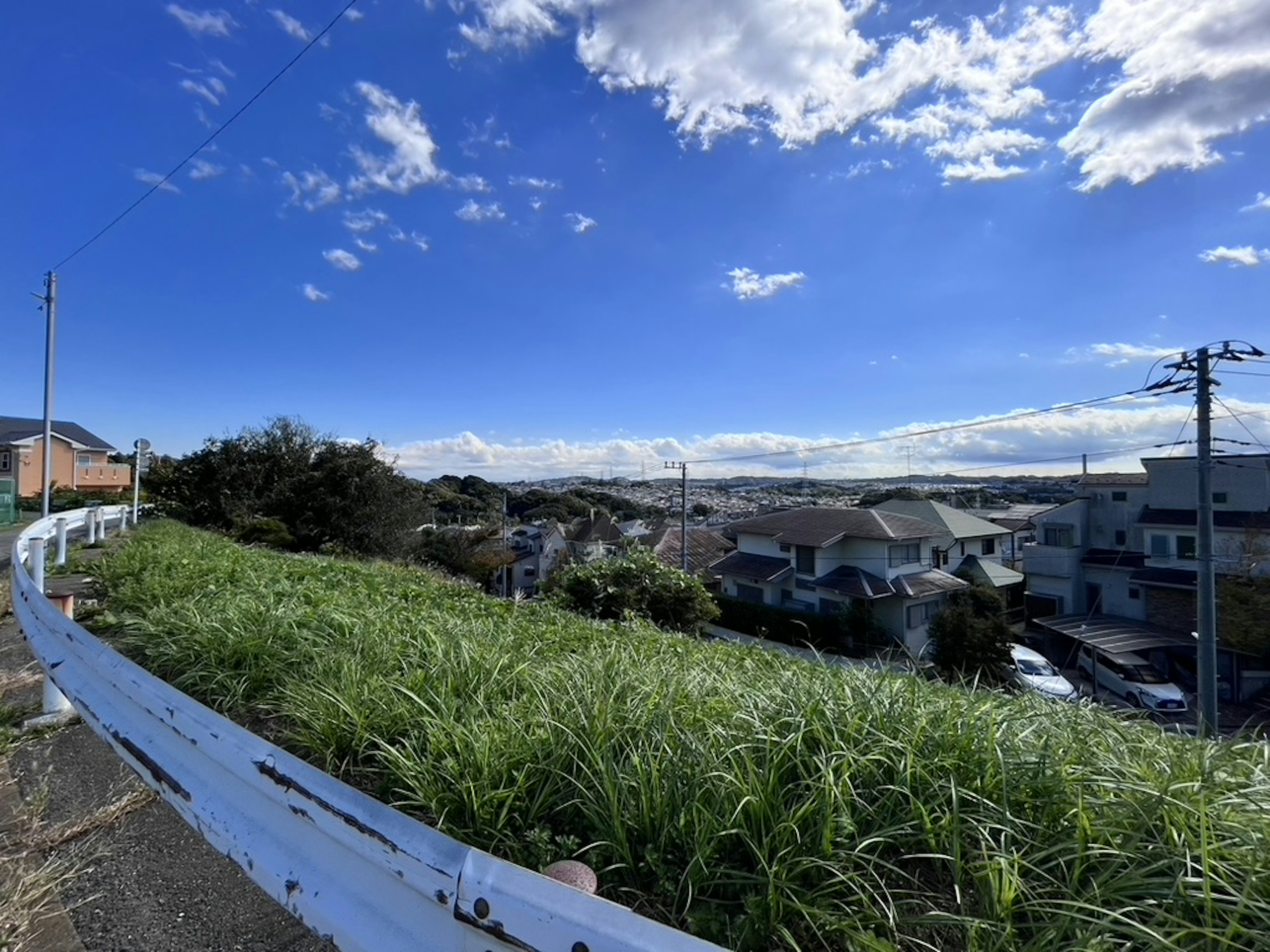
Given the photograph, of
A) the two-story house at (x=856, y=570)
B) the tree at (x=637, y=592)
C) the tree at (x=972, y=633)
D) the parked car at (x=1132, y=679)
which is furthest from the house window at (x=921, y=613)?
the tree at (x=637, y=592)

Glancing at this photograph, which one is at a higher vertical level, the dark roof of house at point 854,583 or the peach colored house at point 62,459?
the peach colored house at point 62,459

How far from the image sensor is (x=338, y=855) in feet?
3.76

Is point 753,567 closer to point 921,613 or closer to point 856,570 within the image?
point 856,570

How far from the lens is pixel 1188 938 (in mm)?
1103

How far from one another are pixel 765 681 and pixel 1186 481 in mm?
26613

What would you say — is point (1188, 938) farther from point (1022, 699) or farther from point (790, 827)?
point (1022, 699)

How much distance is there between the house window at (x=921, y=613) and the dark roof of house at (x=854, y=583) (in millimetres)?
1484

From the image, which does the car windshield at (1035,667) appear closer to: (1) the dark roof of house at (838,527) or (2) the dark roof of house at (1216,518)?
(1) the dark roof of house at (838,527)

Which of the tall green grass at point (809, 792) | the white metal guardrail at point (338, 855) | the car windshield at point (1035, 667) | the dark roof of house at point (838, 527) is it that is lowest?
the car windshield at point (1035, 667)

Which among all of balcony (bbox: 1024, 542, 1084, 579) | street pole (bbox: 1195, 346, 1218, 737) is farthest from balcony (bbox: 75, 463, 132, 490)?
balcony (bbox: 1024, 542, 1084, 579)

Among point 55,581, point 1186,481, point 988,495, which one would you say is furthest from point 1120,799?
point 988,495

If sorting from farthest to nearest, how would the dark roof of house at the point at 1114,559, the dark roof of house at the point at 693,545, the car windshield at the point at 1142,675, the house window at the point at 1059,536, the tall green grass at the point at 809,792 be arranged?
the dark roof of house at the point at 693,545
the house window at the point at 1059,536
the dark roof of house at the point at 1114,559
the car windshield at the point at 1142,675
the tall green grass at the point at 809,792

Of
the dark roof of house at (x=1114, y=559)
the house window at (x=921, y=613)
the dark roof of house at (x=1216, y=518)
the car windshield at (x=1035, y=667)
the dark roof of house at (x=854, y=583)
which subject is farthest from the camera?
the dark roof of house at (x=1114, y=559)

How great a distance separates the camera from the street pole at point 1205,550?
9570mm
